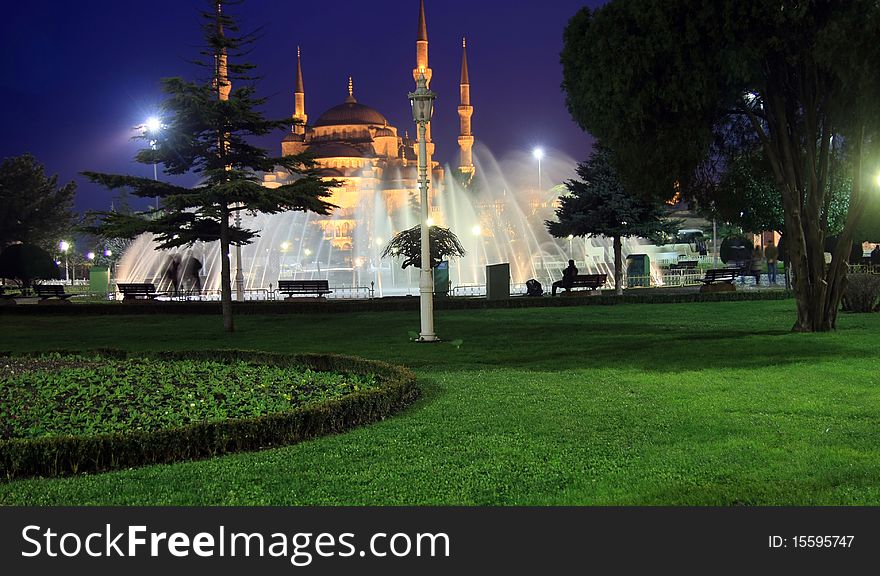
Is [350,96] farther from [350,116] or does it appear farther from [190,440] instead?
[190,440]

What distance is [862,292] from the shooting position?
1983 cm

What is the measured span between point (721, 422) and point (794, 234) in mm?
9158

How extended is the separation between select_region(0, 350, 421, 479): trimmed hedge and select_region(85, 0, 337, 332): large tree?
10.2 metres

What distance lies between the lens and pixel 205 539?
459 cm

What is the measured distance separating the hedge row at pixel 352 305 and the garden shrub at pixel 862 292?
5577 mm

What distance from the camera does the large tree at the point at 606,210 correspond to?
3114cm

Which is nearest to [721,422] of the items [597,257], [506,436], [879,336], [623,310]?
[506,436]

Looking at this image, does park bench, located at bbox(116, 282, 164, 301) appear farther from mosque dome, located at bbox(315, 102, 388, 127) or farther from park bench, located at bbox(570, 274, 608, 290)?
mosque dome, located at bbox(315, 102, 388, 127)

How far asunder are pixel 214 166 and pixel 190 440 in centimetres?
1324

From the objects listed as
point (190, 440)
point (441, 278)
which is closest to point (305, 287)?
point (441, 278)

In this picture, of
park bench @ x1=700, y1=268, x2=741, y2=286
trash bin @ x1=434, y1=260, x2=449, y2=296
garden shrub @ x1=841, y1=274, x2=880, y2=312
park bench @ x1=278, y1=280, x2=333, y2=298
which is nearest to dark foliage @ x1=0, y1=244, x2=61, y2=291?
park bench @ x1=278, y1=280, x2=333, y2=298

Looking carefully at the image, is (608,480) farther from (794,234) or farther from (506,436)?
(794,234)

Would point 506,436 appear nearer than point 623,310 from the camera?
Yes

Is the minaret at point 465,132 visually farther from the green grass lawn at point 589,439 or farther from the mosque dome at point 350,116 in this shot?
the green grass lawn at point 589,439
